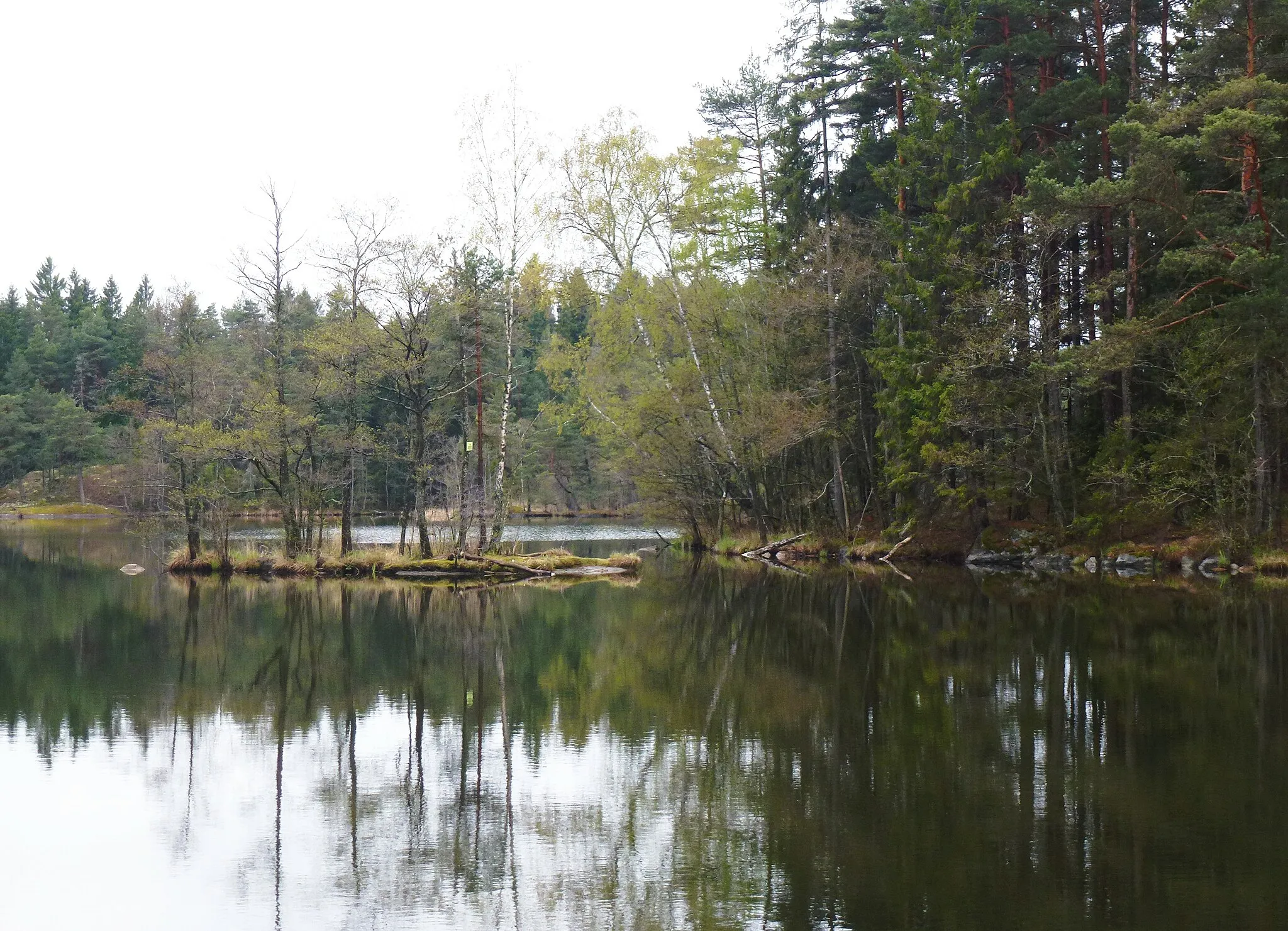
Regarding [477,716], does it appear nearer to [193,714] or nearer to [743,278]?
[193,714]

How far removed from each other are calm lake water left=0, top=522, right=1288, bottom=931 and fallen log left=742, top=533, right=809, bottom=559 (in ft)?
58.7

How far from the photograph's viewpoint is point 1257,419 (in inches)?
1099

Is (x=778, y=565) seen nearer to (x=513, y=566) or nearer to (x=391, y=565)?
(x=513, y=566)

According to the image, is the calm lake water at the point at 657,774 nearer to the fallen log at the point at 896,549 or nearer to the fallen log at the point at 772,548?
the fallen log at the point at 896,549

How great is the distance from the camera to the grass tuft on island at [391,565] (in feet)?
106

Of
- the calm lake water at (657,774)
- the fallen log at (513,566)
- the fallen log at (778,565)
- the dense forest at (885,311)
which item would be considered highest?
the dense forest at (885,311)

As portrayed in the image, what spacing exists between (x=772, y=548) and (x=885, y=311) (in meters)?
8.87

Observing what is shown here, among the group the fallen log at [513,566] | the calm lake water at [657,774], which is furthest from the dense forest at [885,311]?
the calm lake water at [657,774]

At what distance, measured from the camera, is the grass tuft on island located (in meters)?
32.2

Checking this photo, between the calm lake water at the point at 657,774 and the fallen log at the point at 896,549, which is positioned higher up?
the fallen log at the point at 896,549

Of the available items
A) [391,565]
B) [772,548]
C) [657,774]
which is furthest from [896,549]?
[657,774]

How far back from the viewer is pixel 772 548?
129 ft

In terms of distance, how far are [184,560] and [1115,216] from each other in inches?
1113

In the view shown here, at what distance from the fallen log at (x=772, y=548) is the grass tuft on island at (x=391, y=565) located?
20.6 ft
